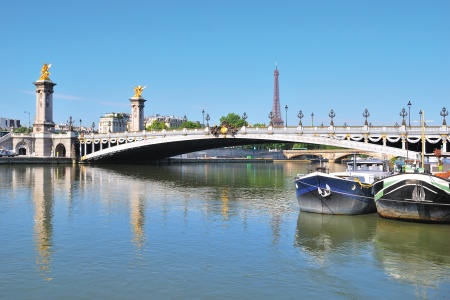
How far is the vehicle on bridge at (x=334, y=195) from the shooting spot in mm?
23906

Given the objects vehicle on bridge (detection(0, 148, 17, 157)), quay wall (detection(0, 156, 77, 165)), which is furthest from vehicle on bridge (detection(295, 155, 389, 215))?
vehicle on bridge (detection(0, 148, 17, 157))

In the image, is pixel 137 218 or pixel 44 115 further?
pixel 44 115

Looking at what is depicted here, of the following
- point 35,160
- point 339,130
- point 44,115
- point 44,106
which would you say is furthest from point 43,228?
point 44,115

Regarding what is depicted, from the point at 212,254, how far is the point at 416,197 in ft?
32.8

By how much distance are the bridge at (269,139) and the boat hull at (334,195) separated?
5.28 metres

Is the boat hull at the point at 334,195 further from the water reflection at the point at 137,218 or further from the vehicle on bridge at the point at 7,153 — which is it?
the vehicle on bridge at the point at 7,153

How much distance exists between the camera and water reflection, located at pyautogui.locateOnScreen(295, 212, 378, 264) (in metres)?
17.9

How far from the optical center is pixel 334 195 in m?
24.4

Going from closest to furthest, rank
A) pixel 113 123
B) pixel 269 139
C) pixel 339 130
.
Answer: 1. pixel 339 130
2. pixel 269 139
3. pixel 113 123

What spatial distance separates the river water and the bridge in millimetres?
10213

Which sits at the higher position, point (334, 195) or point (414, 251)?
point (334, 195)

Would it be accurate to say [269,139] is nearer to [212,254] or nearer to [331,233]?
Answer: [331,233]

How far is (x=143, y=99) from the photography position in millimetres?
90938

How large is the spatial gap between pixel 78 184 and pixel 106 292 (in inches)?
1253
